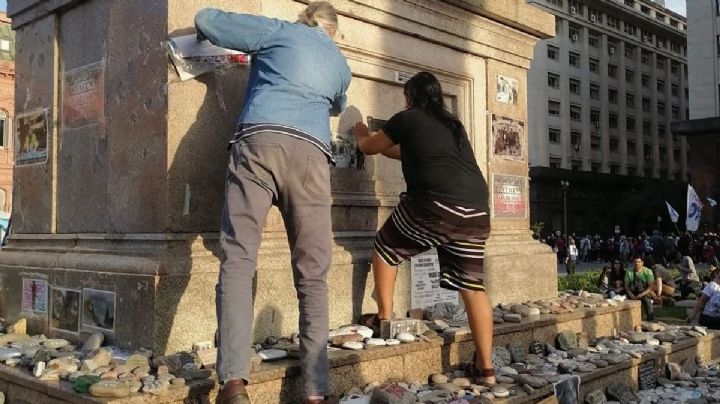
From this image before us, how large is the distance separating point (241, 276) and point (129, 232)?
4.98 ft

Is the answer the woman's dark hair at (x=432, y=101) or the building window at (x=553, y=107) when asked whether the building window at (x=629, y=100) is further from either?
the woman's dark hair at (x=432, y=101)

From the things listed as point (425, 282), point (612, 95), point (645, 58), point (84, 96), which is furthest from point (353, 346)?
point (645, 58)

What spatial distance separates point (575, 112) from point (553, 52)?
5.89m

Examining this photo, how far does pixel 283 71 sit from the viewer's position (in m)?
3.46

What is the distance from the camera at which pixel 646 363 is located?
17.5 feet

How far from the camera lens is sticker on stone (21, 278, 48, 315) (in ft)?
15.5

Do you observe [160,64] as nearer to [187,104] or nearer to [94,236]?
[187,104]

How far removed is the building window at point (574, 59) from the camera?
202 feet

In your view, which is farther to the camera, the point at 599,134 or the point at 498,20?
the point at 599,134

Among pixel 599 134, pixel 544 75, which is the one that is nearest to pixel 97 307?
pixel 544 75

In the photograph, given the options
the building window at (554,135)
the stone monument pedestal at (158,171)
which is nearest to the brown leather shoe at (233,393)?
the stone monument pedestal at (158,171)

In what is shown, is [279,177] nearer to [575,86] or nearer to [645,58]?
[575,86]

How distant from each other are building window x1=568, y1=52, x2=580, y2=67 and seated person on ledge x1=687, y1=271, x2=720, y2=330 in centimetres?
5459

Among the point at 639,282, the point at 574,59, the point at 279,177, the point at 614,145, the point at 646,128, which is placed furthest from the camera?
the point at 646,128
